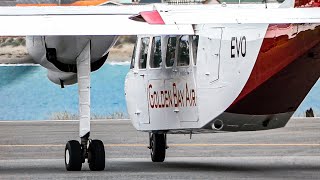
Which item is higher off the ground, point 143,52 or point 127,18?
point 127,18

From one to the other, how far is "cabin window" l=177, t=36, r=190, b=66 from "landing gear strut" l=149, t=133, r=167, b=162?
2.47 meters

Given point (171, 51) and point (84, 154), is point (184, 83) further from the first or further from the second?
point (84, 154)

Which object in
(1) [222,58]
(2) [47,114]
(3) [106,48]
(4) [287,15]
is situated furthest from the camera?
(2) [47,114]

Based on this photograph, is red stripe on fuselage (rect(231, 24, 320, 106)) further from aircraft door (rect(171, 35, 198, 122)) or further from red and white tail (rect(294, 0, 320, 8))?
aircraft door (rect(171, 35, 198, 122))

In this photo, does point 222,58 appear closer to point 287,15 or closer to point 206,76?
point 206,76

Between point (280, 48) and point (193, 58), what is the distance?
2.54 meters

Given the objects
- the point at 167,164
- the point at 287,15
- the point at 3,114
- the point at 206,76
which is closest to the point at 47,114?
the point at 3,114

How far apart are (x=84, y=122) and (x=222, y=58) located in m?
2.73

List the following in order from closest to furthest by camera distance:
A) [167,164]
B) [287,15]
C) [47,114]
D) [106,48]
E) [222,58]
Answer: [287,15], [222,58], [106,48], [167,164], [47,114]

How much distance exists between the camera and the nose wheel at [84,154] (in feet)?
68.1

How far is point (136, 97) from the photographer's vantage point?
2291 centimetres

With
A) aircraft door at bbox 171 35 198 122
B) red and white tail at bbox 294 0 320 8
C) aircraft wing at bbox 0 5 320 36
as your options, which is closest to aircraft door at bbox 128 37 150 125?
aircraft door at bbox 171 35 198 122

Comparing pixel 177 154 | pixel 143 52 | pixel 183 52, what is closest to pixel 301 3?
pixel 183 52

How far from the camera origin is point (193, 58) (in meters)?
20.9
